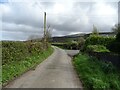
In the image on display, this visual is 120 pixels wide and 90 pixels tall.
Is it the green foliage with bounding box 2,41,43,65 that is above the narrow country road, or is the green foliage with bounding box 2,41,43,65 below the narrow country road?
above

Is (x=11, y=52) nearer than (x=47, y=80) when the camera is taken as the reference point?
No

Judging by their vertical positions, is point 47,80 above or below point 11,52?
below

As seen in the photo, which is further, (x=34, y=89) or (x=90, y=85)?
(x=90, y=85)

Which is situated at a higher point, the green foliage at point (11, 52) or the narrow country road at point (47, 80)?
the green foliage at point (11, 52)

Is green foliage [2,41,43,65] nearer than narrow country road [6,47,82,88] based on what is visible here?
No

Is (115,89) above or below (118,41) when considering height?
below

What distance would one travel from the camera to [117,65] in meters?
19.5

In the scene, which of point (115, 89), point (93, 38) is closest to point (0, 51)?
point (115, 89)

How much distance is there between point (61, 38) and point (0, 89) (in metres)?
141

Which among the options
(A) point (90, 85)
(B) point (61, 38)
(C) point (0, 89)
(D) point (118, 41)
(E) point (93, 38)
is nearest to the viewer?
(C) point (0, 89)

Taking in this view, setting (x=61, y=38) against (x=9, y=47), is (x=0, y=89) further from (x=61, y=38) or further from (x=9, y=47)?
(x=61, y=38)

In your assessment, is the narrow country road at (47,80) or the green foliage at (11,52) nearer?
the narrow country road at (47,80)

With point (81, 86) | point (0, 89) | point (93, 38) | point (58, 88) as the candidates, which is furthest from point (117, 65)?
point (93, 38)

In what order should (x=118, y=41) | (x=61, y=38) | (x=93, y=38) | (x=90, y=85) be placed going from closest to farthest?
1. (x=90, y=85)
2. (x=118, y=41)
3. (x=93, y=38)
4. (x=61, y=38)
